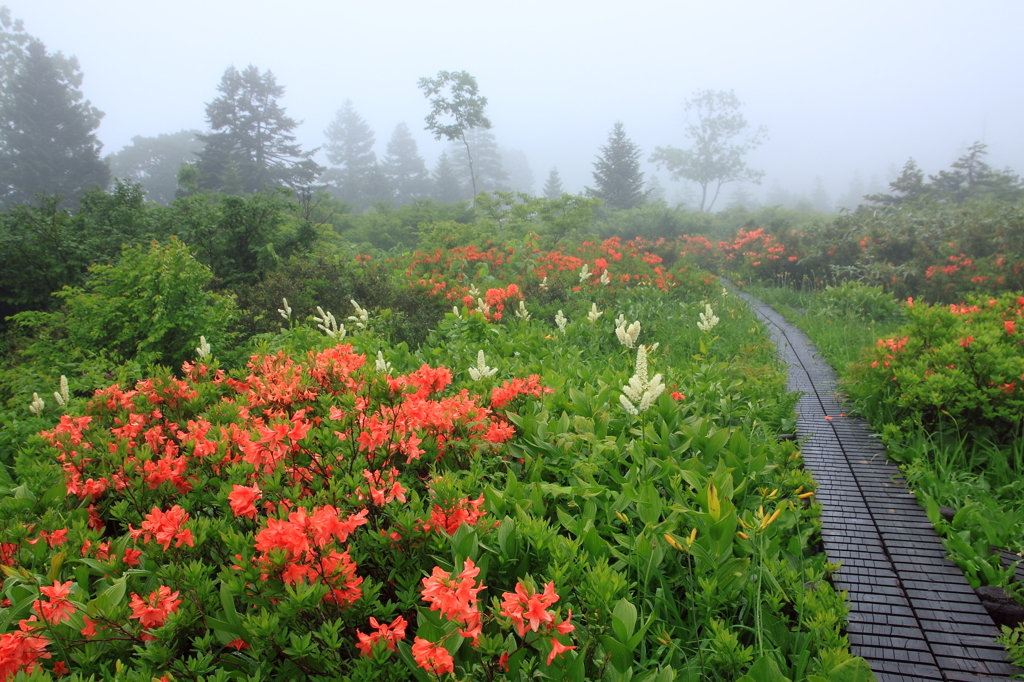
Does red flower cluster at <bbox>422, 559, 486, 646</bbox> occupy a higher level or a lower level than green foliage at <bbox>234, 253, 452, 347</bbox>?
lower

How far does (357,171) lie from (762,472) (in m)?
48.3

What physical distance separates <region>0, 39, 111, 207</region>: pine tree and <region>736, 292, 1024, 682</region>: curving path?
33598 millimetres

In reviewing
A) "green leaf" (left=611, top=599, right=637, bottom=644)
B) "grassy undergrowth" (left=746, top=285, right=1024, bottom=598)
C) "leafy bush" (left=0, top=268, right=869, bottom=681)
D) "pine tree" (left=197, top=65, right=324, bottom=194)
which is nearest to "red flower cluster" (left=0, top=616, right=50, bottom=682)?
"leafy bush" (left=0, top=268, right=869, bottom=681)

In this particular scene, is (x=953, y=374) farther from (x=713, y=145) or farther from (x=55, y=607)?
(x=713, y=145)

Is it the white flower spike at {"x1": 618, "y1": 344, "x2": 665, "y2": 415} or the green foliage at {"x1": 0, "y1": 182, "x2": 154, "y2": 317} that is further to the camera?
the green foliage at {"x1": 0, "y1": 182, "x2": 154, "y2": 317}

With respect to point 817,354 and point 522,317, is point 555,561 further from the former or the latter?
point 817,354

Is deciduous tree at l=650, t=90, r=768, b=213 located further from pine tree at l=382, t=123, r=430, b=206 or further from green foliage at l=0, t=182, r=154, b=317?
green foliage at l=0, t=182, r=154, b=317

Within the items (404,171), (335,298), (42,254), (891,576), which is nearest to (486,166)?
(404,171)

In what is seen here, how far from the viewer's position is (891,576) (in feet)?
7.51

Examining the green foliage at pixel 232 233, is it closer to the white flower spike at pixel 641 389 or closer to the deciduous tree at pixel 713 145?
the white flower spike at pixel 641 389

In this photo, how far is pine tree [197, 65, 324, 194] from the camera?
2691cm

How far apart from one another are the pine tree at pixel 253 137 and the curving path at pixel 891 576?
28956 millimetres

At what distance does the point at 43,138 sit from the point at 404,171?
2511cm

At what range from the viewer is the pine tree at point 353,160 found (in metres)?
41.4
